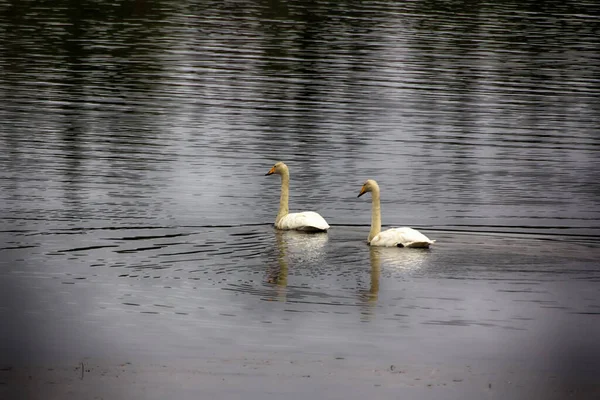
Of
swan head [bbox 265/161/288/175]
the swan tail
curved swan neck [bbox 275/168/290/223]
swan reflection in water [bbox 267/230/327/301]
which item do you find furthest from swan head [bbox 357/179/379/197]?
swan head [bbox 265/161/288/175]

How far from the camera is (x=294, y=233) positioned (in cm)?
2073

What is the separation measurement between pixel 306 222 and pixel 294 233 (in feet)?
0.96

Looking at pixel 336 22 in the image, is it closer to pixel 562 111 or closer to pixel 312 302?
pixel 562 111

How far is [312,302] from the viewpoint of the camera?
1623 cm

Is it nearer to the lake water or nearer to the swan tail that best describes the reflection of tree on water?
the lake water

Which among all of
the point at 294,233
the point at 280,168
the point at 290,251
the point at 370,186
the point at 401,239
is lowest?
the point at 294,233

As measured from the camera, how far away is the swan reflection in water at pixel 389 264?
1658 centimetres


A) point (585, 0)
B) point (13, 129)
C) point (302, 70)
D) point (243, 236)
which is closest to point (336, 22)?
point (302, 70)

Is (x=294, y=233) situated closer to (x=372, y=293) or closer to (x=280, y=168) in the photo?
(x=280, y=168)

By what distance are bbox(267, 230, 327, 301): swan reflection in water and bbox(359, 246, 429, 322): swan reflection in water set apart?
2.66 feet

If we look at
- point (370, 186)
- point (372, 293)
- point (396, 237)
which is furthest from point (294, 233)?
point (372, 293)

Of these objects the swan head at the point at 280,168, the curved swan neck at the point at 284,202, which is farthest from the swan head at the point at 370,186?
the swan head at the point at 280,168

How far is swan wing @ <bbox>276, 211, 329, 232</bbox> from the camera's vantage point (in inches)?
810

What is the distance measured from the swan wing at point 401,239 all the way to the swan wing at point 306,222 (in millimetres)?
1154
